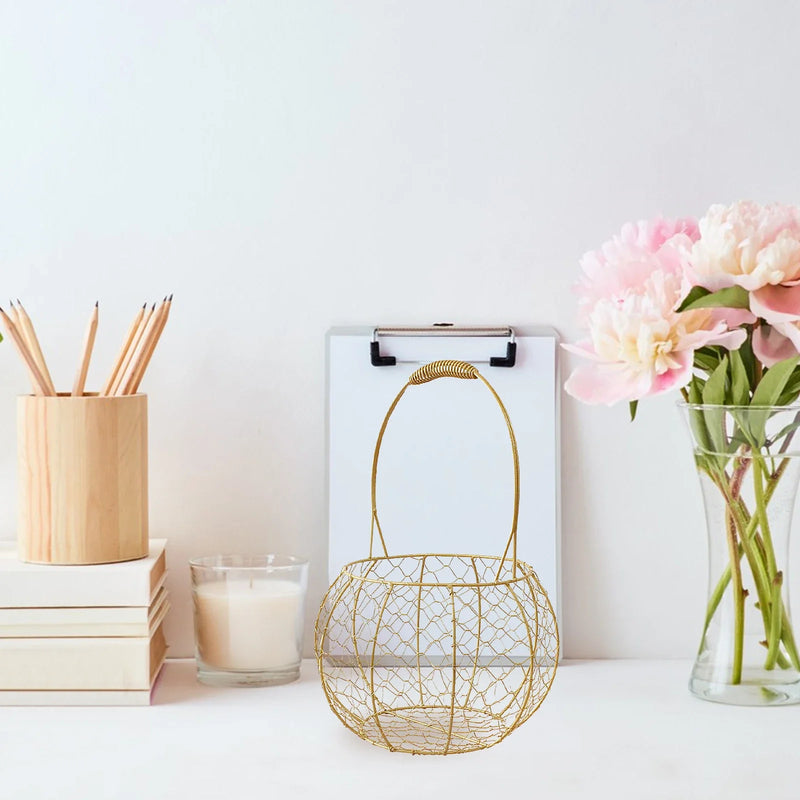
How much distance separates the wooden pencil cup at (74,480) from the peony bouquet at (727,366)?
0.39 metres

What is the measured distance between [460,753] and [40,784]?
0.29 m

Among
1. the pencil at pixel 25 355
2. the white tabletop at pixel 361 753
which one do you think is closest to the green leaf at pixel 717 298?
the white tabletop at pixel 361 753

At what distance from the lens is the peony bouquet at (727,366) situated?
783 mm

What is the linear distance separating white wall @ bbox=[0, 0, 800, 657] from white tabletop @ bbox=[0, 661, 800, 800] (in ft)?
0.59

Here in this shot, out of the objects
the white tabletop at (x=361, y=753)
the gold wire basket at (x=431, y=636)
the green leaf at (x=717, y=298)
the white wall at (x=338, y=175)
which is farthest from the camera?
the white wall at (x=338, y=175)

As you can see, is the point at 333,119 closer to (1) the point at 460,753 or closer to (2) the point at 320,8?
(2) the point at 320,8

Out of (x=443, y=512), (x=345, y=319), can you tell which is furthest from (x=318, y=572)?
(x=345, y=319)

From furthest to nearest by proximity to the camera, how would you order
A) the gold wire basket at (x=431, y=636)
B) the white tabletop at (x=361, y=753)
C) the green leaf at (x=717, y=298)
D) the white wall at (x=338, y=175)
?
the white wall at (x=338, y=175) < the gold wire basket at (x=431, y=636) < the green leaf at (x=717, y=298) < the white tabletop at (x=361, y=753)

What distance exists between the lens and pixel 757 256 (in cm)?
78

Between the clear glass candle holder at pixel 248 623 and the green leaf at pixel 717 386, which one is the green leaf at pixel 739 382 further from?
the clear glass candle holder at pixel 248 623

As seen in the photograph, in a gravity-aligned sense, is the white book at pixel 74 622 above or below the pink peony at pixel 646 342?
below

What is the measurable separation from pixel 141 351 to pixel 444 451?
298mm

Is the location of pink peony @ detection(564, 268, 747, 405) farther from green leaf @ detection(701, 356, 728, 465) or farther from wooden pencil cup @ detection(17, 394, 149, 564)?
wooden pencil cup @ detection(17, 394, 149, 564)

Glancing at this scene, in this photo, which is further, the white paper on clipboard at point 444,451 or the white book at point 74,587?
the white paper on clipboard at point 444,451
